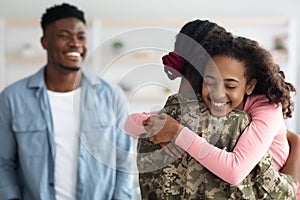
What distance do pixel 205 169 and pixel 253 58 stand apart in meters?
0.20

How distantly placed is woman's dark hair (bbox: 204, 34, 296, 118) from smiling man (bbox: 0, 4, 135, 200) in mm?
1061

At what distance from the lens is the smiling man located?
202cm

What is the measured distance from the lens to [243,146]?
0.90 meters

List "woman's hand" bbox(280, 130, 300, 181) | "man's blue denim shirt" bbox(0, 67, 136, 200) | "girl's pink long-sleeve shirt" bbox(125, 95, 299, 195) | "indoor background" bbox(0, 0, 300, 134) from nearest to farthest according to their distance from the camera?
"girl's pink long-sleeve shirt" bbox(125, 95, 299, 195)
"woman's hand" bbox(280, 130, 300, 181)
"man's blue denim shirt" bbox(0, 67, 136, 200)
"indoor background" bbox(0, 0, 300, 134)

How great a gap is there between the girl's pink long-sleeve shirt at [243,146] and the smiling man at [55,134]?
1.07m

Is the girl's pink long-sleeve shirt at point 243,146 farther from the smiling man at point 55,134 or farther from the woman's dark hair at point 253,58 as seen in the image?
the smiling man at point 55,134

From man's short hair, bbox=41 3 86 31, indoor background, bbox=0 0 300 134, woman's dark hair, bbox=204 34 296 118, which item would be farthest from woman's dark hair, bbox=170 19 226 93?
indoor background, bbox=0 0 300 134

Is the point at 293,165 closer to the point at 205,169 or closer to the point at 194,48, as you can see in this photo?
the point at 205,169

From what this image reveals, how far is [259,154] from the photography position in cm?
91

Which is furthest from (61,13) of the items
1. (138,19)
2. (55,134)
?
(138,19)

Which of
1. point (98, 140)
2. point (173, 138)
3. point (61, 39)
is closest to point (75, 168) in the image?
point (61, 39)

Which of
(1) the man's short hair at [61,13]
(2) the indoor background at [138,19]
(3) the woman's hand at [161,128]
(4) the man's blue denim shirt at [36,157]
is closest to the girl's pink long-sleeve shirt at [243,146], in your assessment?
(3) the woman's hand at [161,128]

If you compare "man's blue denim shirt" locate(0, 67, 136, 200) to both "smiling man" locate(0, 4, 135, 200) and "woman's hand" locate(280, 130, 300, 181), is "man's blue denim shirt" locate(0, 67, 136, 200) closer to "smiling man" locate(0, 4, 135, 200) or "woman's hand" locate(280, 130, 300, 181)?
"smiling man" locate(0, 4, 135, 200)

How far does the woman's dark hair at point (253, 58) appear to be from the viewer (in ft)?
3.05
